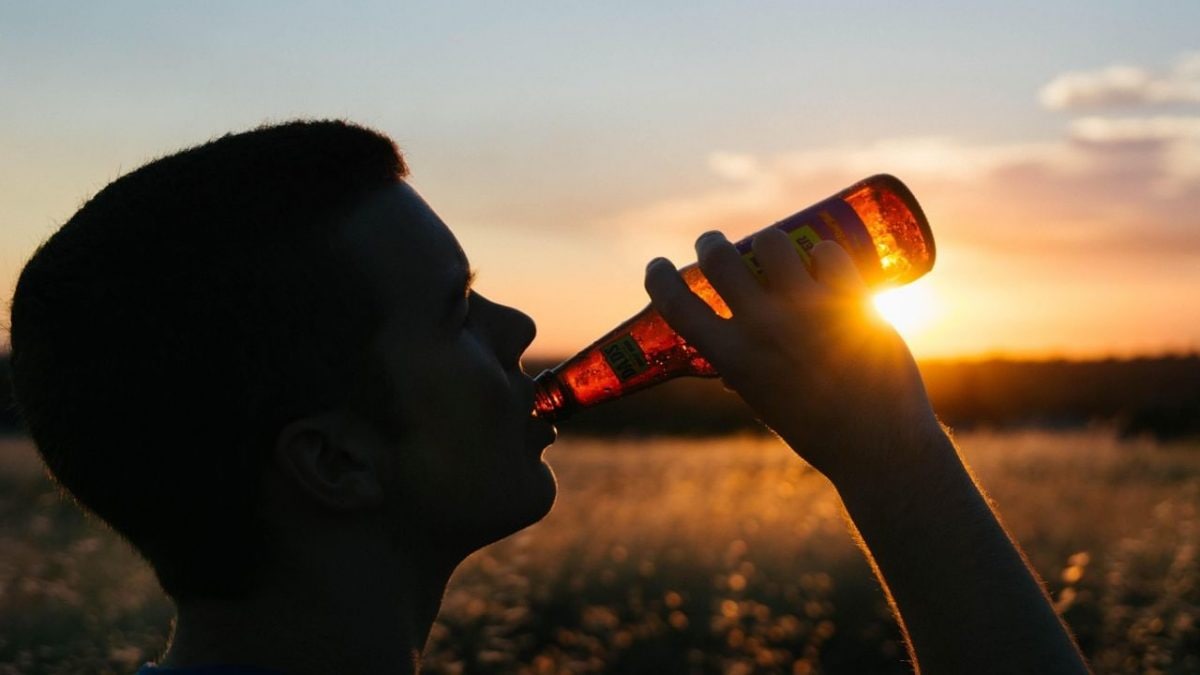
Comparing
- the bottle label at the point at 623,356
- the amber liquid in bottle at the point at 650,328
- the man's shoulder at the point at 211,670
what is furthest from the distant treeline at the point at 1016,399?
the man's shoulder at the point at 211,670

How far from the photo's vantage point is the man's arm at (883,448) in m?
1.46

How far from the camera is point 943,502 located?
1496mm

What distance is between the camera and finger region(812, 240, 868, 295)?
1.56 meters

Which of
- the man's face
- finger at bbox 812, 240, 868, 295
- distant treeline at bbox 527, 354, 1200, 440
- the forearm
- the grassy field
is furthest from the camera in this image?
distant treeline at bbox 527, 354, 1200, 440

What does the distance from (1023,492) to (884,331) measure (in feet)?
35.3

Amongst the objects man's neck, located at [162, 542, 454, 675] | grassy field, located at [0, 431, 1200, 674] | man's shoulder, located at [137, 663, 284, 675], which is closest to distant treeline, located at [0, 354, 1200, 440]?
grassy field, located at [0, 431, 1200, 674]

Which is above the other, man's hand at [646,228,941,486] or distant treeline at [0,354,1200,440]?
distant treeline at [0,354,1200,440]

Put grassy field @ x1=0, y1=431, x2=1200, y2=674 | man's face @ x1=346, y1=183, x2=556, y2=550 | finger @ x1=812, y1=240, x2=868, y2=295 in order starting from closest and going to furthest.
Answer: finger @ x1=812, y1=240, x2=868, y2=295
man's face @ x1=346, y1=183, x2=556, y2=550
grassy field @ x1=0, y1=431, x2=1200, y2=674

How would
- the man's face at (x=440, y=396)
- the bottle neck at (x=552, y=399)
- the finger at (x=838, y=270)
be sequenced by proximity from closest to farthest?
the finger at (x=838, y=270) < the man's face at (x=440, y=396) < the bottle neck at (x=552, y=399)

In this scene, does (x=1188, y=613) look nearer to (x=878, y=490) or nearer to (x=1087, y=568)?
(x=1087, y=568)

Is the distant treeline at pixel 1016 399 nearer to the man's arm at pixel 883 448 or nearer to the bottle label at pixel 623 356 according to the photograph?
the bottle label at pixel 623 356

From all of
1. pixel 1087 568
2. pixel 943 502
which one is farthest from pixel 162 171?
pixel 1087 568

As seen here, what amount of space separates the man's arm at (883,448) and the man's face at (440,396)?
1.11 ft

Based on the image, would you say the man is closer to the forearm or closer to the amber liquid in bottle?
the forearm
